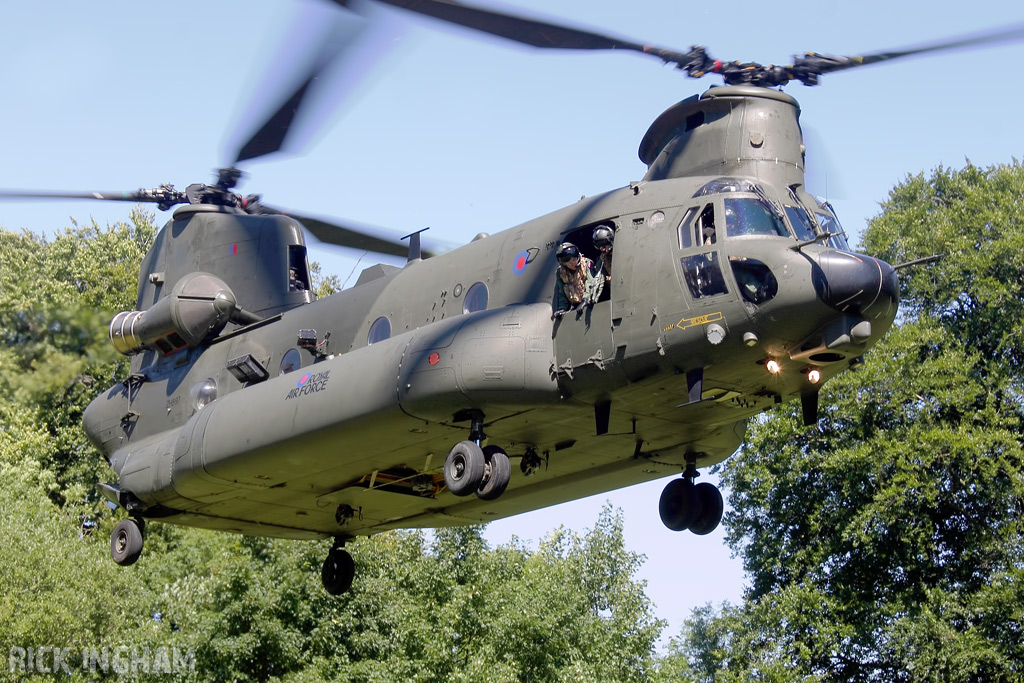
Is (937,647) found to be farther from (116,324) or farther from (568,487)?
(116,324)

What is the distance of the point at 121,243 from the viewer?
115 feet

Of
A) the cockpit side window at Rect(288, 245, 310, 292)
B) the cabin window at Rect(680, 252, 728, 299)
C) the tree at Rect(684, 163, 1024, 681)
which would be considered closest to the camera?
the cabin window at Rect(680, 252, 728, 299)

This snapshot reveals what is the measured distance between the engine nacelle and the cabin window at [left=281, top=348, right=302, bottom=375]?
214cm

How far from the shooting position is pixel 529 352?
13.3 m

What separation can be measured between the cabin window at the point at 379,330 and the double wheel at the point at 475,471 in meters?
2.72

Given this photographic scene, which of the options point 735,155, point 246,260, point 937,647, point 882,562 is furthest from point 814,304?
point 882,562

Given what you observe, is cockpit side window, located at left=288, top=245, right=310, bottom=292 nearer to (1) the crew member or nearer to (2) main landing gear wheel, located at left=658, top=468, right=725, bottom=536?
(1) the crew member

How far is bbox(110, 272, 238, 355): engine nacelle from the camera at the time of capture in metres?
18.4

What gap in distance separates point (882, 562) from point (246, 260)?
61.6 ft

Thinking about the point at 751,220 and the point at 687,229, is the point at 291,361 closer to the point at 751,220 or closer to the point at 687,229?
the point at 687,229

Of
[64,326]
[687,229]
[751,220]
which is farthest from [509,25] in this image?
[64,326]

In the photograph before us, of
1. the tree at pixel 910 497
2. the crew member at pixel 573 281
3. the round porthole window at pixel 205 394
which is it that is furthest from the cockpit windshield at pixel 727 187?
the tree at pixel 910 497

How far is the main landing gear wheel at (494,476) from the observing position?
1334 cm

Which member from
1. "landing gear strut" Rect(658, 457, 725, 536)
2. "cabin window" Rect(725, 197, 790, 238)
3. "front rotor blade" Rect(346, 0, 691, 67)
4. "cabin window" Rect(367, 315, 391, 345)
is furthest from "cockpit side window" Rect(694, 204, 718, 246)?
"cabin window" Rect(367, 315, 391, 345)
